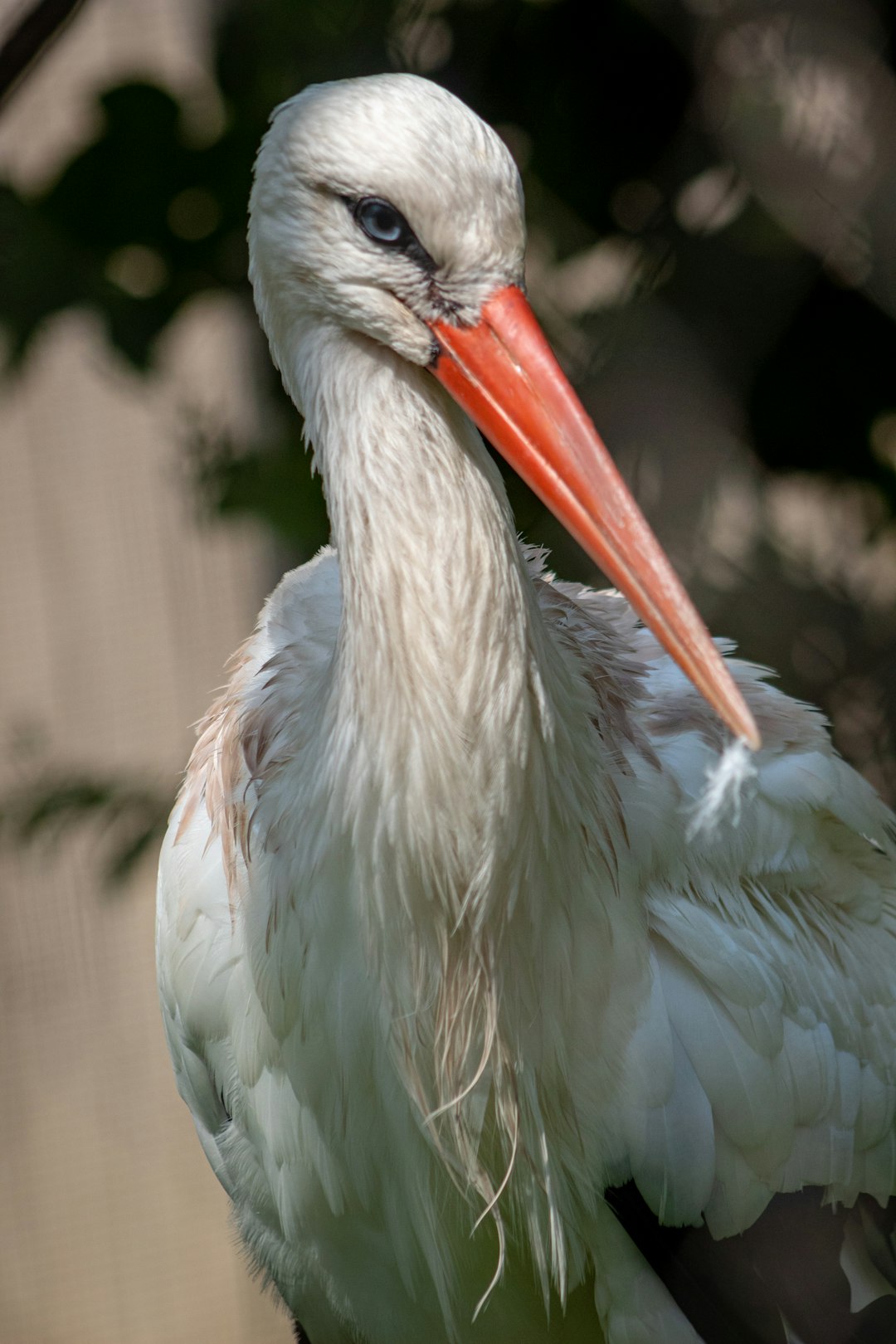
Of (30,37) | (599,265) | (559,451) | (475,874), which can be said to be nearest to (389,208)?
(559,451)

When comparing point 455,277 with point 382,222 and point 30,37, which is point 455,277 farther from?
point 30,37

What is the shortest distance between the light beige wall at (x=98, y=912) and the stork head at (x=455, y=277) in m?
1.11

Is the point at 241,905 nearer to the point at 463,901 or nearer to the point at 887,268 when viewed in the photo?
the point at 463,901

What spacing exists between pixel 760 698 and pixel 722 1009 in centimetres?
30

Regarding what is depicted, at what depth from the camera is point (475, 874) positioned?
891 millimetres

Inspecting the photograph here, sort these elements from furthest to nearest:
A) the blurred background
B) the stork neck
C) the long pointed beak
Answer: the blurred background
the stork neck
the long pointed beak

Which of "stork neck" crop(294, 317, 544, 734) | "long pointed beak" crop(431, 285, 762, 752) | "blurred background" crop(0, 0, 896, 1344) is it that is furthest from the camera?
"blurred background" crop(0, 0, 896, 1344)

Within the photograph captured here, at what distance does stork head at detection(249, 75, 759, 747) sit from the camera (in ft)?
2.58

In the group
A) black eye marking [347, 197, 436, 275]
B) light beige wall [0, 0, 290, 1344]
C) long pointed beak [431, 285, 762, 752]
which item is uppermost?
black eye marking [347, 197, 436, 275]

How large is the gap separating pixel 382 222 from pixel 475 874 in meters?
0.45

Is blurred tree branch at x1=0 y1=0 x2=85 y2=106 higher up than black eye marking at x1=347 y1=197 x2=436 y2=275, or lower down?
higher up

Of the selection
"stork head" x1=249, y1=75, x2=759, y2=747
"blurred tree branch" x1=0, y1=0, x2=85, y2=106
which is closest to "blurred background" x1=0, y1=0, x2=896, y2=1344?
"blurred tree branch" x1=0, y1=0, x2=85, y2=106

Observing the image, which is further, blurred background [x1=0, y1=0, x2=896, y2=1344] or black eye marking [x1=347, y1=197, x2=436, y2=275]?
blurred background [x1=0, y1=0, x2=896, y2=1344]

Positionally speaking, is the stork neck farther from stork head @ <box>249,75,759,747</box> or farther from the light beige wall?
the light beige wall
